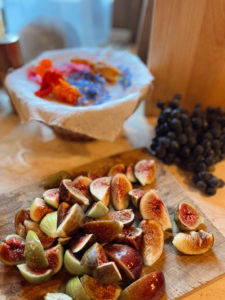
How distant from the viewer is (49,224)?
2.85ft

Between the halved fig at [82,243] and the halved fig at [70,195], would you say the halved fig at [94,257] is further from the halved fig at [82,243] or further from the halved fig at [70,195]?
the halved fig at [70,195]

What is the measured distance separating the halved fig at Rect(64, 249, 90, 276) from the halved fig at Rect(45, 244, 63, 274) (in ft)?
0.08

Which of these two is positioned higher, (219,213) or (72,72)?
(72,72)

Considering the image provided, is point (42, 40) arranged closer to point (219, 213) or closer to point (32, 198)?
point (32, 198)

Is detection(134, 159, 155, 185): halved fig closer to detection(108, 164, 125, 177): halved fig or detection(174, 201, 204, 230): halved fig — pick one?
detection(108, 164, 125, 177): halved fig

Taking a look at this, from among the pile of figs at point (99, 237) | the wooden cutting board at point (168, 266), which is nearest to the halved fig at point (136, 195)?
the pile of figs at point (99, 237)

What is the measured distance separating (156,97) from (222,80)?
33cm

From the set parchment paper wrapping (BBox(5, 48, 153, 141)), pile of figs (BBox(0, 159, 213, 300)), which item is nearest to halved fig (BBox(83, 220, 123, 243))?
pile of figs (BBox(0, 159, 213, 300))

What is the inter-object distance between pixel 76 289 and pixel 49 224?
21 cm

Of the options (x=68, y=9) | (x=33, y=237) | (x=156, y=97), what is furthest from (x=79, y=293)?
(x=68, y=9)

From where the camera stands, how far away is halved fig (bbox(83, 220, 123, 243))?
83 cm

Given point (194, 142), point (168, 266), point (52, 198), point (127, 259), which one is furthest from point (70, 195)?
point (194, 142)

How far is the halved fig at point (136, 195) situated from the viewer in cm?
100

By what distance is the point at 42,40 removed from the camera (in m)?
1.72
